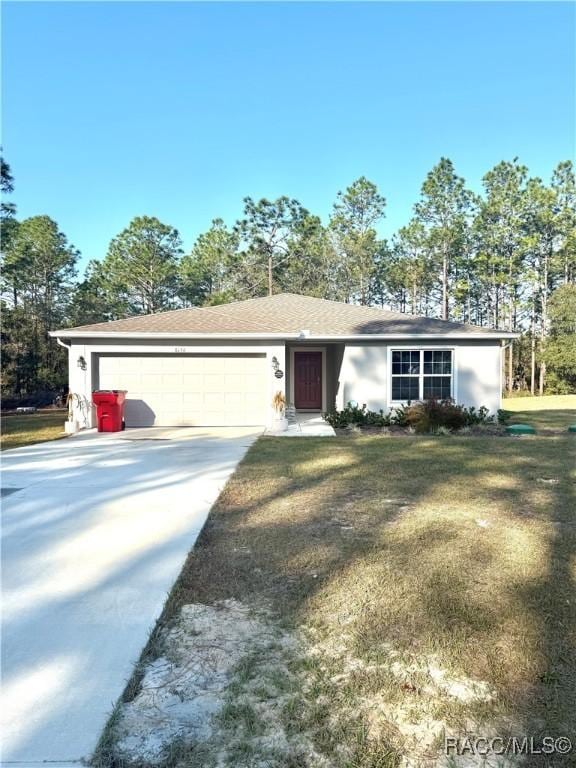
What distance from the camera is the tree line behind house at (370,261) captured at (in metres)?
31.7

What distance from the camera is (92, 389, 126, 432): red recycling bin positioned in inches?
460

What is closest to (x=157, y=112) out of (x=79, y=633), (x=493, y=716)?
(x=79, y=633)

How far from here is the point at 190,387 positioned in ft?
42.5

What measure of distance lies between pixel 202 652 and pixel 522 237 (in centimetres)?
3651

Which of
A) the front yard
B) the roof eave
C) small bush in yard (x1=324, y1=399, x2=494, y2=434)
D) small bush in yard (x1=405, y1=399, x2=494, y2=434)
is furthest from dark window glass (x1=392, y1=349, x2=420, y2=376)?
the front yard

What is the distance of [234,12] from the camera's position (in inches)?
372

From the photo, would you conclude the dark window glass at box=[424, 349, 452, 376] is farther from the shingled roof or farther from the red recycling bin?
the red recycling bin

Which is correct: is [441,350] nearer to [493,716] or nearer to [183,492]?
[183,492]

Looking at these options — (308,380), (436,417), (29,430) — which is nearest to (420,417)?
(436,417)

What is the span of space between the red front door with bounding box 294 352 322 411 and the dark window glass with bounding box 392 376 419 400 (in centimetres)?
370

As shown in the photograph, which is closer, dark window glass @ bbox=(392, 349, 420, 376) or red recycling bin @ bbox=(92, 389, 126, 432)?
red recycling bin @ bbox=(92, 389, 126, 432)

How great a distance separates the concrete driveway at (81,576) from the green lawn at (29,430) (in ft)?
10.3

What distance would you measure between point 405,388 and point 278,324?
400 cm

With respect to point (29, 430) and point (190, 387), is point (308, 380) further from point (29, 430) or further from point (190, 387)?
point (29, 430)
